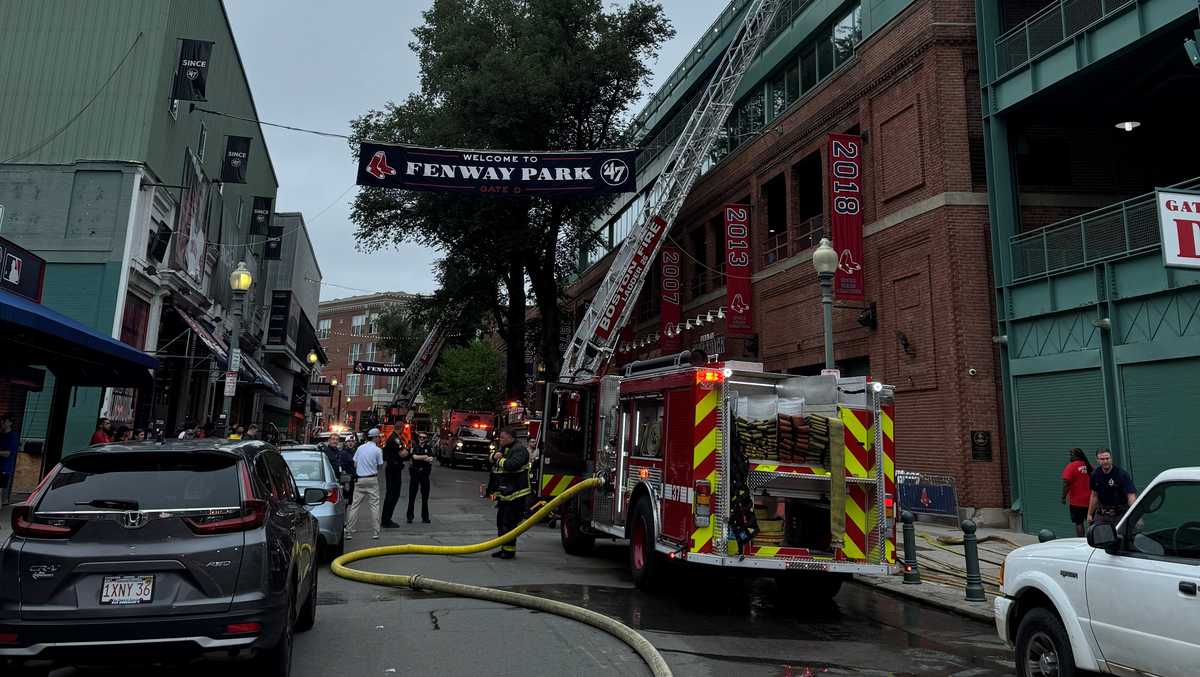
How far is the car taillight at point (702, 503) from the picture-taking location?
332 inches

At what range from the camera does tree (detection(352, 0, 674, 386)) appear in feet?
106

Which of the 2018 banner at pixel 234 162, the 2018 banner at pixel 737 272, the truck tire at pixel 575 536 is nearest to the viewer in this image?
the truck tire at pixel 575 536

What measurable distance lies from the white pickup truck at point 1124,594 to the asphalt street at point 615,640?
129 cm

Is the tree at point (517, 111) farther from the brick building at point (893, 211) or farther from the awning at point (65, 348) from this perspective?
the awning at point (65, 348)

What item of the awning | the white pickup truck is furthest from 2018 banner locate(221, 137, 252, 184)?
the white pickup truck

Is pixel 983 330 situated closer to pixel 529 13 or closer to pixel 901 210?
pixel 901 210

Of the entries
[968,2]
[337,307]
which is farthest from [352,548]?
[337,307]

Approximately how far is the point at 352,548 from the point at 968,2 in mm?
17527

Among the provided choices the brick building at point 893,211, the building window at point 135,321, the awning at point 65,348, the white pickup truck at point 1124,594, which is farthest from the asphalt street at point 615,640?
the building window at point 135,321

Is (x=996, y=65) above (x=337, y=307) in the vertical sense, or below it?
below

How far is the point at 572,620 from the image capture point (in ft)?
25.8

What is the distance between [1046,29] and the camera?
53.3 ft

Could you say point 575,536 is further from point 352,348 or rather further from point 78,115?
point 352,348

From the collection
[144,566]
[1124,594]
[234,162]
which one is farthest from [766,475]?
[234,162]
